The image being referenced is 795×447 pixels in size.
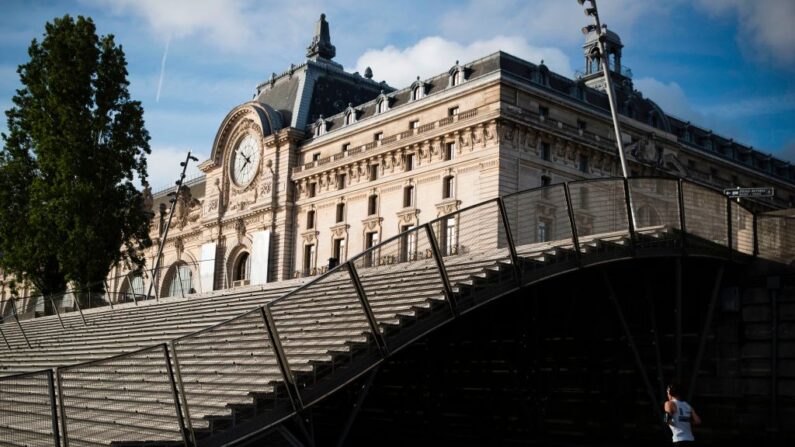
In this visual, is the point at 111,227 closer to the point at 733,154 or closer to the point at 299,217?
the point at 299,217

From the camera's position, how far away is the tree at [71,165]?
32.8 meters

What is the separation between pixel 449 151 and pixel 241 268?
23.0 metres

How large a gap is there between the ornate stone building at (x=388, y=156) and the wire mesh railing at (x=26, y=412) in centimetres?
2631

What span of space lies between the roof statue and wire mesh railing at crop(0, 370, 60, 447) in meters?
58.7

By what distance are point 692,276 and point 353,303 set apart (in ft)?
32.7

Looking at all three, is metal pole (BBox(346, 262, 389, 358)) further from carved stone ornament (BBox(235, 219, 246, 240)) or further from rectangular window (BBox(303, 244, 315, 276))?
carved stone ornament (BBox(235, 219, 246, 240))

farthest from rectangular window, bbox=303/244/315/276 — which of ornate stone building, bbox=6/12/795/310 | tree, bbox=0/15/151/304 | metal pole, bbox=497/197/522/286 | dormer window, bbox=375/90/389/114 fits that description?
metal pole, bbox=497/197/522/286

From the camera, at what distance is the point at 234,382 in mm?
11414

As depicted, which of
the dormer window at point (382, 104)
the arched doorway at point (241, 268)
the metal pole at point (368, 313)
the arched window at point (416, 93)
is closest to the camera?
the metal pole at point (368, 313)

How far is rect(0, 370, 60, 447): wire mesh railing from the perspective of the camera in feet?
32.2

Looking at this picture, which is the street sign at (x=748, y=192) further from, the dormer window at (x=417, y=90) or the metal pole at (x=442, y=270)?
the dormer window at (x=417, y=90)

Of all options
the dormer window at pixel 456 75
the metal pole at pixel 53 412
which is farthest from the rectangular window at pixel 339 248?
the metal pole at pixel 53 412

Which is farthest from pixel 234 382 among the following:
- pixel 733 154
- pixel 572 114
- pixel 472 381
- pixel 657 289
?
pixel 733 154

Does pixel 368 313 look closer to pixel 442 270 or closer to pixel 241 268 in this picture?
pixel 442 270
